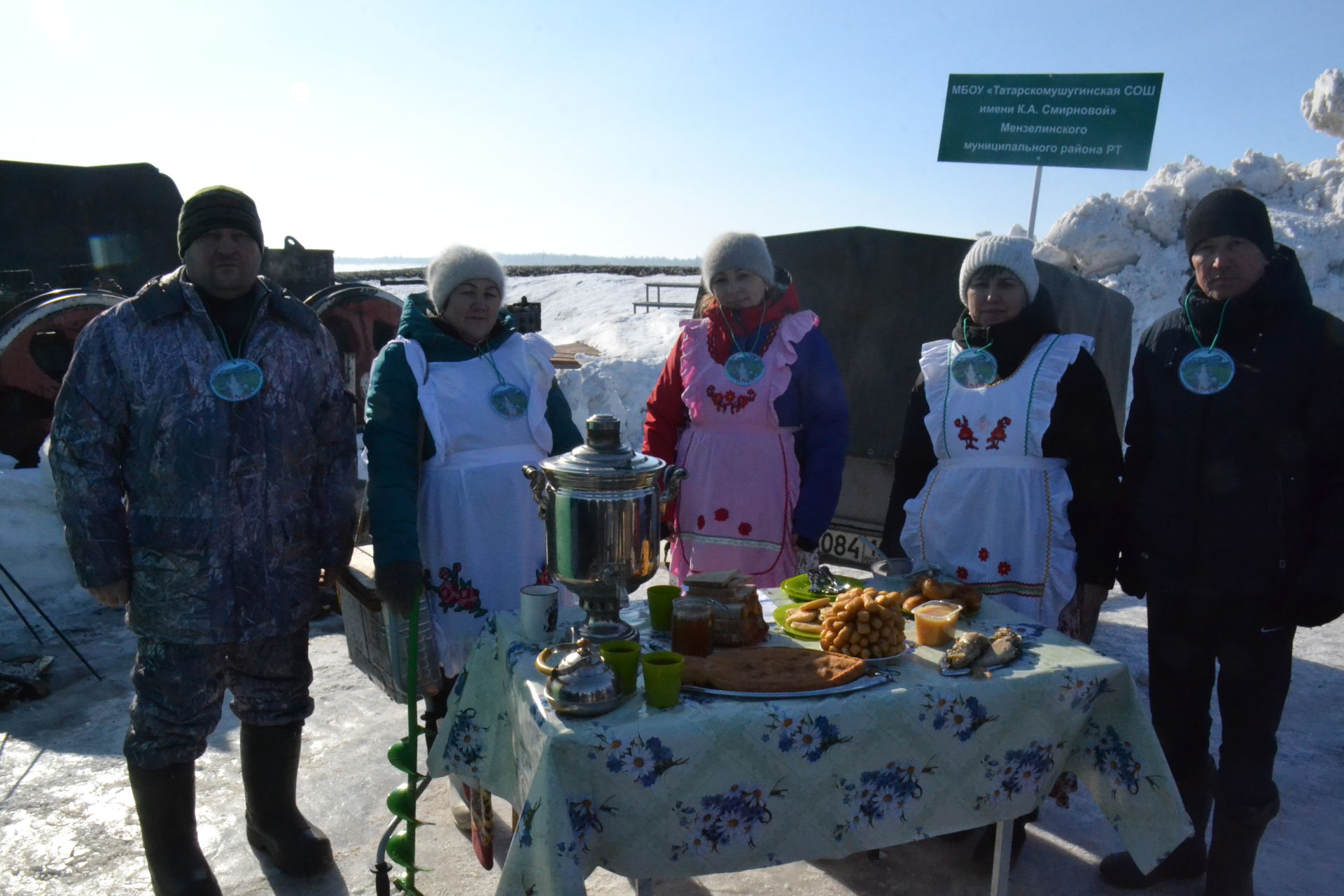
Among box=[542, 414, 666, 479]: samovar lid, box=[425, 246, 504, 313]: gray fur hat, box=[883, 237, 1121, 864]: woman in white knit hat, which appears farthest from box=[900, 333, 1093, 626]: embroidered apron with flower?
box=[425, 246, 504, 313]: gray fur hat

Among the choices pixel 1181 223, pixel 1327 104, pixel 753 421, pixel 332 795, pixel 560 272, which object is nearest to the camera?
pixel 753 421

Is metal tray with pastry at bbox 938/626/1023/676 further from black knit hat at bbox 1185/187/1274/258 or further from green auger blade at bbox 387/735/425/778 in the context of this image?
green auger blade at bbox 387/735/425/778

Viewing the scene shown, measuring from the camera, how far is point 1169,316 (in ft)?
9.45

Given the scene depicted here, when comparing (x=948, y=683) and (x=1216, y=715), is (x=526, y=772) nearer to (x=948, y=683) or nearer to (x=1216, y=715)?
(x=948, y=683)

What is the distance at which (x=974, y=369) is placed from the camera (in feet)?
9.92

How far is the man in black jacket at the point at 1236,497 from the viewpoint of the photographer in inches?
103

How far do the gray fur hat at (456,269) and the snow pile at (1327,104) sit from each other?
14.5 meters

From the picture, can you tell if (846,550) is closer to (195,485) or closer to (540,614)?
(540,614)

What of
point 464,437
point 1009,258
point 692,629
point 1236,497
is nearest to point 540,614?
point 692,629

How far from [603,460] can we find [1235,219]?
201 centimetres

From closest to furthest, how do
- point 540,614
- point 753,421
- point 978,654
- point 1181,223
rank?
point 978,654, point 540,614, point 753,421, point 1181,223

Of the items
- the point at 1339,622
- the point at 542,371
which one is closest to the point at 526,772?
the point at 542,371

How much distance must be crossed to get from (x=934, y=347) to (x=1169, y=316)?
29.3 inches

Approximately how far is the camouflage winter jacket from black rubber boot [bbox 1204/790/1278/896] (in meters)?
3.03
